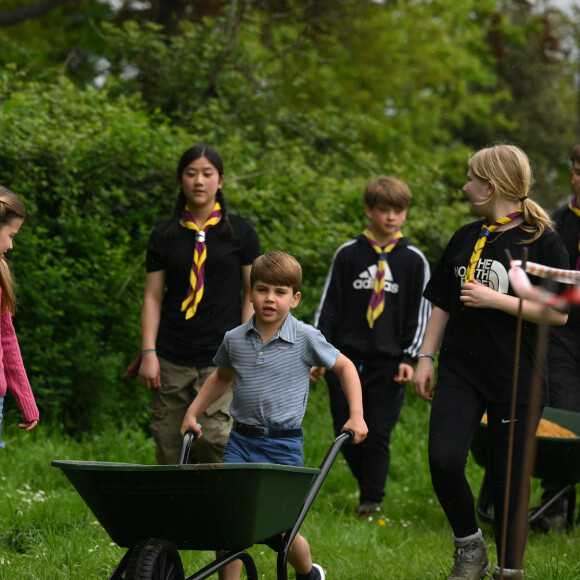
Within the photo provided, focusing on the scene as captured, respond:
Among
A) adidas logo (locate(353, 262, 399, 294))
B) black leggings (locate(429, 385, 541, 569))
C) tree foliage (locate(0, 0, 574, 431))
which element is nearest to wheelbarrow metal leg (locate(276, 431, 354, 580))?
black leggings (locate(429, 385, 541, 569))

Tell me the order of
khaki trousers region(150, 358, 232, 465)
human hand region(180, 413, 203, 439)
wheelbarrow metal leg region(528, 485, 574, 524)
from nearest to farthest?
human hand region(180, 413, 203, 439) → khaki trousers region(150, 358, 232, 465) → wheelbarrow metal leg region(528, 485, 574, 524)

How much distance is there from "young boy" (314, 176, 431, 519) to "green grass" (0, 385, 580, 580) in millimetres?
463

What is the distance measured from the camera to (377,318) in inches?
259

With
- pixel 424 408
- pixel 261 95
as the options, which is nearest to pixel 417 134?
pixel 261 95

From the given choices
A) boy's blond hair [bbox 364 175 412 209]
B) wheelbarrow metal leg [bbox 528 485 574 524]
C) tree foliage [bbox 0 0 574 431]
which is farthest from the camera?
tree foliage [bbox 0 0 574 431]

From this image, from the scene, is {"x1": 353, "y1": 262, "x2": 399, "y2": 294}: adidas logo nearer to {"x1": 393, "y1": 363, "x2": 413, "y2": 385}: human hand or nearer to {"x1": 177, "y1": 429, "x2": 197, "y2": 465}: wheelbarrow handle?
{"x1": 393, "y1": 363, "x2": 413, "y2": 385}: human hand

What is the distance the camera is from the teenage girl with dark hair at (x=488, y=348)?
4.41 meters

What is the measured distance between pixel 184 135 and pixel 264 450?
5.24 m

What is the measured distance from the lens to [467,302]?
172 inches

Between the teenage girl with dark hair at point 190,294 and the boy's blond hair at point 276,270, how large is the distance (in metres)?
1.35

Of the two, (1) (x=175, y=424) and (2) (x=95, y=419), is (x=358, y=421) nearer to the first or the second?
(1) (x=175, y=424)

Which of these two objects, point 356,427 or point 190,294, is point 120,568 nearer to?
point 356,427

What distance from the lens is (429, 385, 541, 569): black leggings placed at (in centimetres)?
442

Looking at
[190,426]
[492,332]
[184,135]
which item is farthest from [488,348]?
[184,135]
